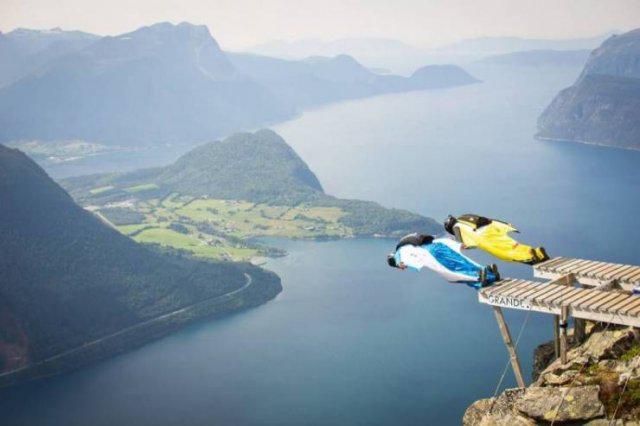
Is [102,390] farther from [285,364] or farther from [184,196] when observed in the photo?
[184,196]

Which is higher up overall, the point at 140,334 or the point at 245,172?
the point at 245,172

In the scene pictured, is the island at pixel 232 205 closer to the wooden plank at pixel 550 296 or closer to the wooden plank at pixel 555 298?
the wooden plank at pixel 550 296

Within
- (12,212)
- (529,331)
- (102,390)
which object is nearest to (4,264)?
(12,212)

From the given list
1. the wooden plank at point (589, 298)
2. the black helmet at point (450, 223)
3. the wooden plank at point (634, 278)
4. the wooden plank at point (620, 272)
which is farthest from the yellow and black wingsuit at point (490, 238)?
the wooden plank at point (634, 278)

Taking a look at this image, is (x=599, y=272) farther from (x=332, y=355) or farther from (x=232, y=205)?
(x=232, y=205)

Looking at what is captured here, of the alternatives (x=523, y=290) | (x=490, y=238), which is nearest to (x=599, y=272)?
(x=523, y=290)

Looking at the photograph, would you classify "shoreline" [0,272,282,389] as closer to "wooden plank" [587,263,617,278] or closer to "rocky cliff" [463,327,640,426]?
"wooden plank" [587,263,617,278]

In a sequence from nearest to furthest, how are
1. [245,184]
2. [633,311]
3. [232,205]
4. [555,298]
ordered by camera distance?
[633,311] → [555,298] → [232,205] → [245,184]

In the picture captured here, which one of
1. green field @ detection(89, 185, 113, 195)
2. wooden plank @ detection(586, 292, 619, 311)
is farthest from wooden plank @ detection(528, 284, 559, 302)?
green field @ detection(89, 185, 113, 195)
